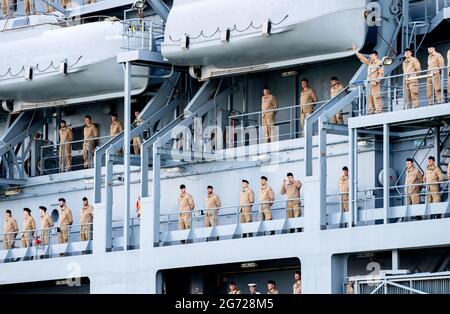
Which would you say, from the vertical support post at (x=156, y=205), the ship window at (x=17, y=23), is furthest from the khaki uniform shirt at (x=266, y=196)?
the ship window at (x=17, y=23)

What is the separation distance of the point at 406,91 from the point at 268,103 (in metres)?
4.74

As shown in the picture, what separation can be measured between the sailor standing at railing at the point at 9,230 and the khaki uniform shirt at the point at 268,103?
7.50 meters

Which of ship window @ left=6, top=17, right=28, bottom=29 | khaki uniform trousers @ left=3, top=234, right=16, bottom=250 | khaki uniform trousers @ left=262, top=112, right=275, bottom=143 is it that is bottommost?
khaki uniform trousers @ left=3, top=234, right=16, bottom=250

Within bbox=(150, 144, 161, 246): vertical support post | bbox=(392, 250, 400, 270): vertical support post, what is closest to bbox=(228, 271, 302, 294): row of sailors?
bbox=(392, 250, 400, 270): vertical support post

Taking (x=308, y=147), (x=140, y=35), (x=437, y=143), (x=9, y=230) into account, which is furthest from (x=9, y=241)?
(x=437, y=143)

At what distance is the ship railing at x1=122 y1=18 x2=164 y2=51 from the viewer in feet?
120

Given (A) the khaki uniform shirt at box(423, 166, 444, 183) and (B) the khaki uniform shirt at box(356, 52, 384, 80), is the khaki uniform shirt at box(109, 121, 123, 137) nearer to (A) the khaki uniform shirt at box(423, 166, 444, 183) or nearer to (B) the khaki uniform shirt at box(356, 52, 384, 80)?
(B) the khaki uniform shirt at box(356, 52, 384, 80)

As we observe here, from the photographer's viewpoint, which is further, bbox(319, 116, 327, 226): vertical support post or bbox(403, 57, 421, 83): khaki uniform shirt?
bbox(319, 116, 327, 226): vertical support post

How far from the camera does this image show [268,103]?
34.8 metres

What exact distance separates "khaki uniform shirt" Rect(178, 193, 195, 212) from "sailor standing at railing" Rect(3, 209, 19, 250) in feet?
19.2

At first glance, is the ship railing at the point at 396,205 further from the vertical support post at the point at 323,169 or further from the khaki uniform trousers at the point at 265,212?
A: the khaki uniform trousers at the point at 265,212

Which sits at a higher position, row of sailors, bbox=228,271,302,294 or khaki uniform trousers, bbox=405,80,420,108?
khaki uniform trousers, bbox=405,80,420,108

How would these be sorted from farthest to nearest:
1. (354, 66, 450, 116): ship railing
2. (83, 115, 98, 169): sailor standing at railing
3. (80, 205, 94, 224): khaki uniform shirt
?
(83, 115, 98, 169): sailor standing at railing → (80, 205, 94, 224): khaki uniform shirt → (354, 66, 450, 116): ship railing
